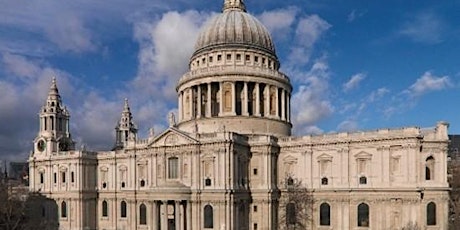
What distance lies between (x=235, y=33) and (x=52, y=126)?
34.2 meters

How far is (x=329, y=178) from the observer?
5284cm

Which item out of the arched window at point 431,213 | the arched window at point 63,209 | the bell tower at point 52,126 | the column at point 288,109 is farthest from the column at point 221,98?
the arched window at point 431,213

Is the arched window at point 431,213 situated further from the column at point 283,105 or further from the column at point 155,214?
the column at point 155,214

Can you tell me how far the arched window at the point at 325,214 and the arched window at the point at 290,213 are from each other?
3.49 m

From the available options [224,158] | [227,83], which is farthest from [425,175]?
[227,83]

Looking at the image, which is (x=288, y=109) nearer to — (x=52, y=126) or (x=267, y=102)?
(x=267, y=102)

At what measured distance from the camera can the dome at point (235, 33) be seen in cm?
6731

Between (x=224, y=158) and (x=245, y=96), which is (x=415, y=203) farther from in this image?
(x=245, y=96)

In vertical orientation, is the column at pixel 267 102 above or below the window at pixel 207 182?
above

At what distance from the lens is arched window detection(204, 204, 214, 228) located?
2119 inches

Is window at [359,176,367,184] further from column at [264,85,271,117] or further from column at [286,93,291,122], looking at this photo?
column at [286,93,291,122]

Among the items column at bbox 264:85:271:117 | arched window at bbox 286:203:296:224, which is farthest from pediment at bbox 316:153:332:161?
column at bbox 264:85:271:117

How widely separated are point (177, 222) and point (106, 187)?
61.2 ft

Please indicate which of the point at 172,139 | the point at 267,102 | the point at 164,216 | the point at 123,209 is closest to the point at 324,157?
the point at 267,102
